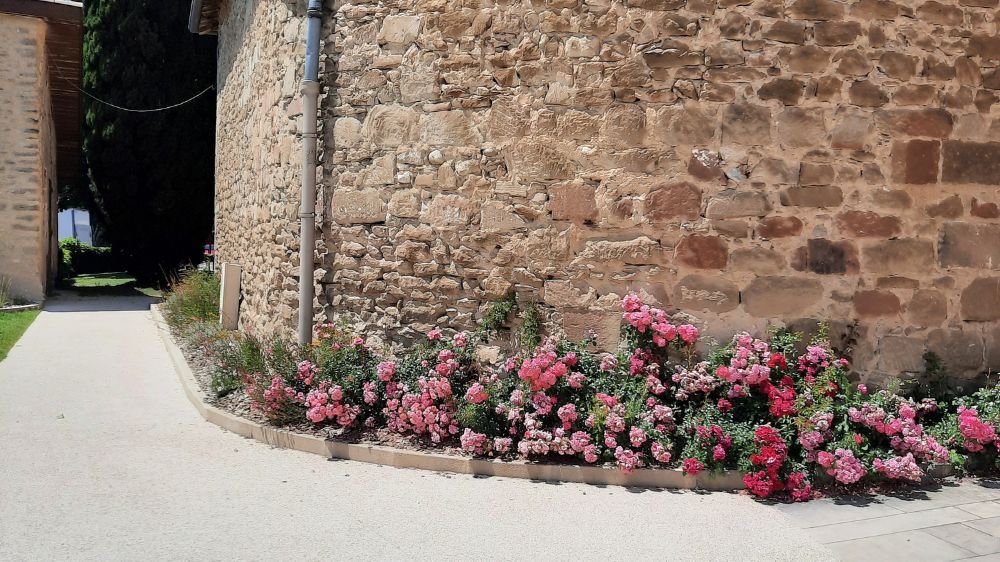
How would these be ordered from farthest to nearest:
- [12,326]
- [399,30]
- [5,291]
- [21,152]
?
[21,152], [5,291], [12,326], [399,30]

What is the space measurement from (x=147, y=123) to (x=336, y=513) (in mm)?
17728

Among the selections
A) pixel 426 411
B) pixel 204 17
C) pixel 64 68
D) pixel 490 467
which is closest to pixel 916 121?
pixel 490 467

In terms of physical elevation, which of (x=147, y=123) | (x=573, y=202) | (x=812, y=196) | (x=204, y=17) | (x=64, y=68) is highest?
(x=204, y=17)

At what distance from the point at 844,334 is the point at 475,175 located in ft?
9.00

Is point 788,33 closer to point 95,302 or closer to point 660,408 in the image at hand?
point 660,408

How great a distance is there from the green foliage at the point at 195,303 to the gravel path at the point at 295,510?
183 inches

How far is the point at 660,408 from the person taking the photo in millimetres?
4645

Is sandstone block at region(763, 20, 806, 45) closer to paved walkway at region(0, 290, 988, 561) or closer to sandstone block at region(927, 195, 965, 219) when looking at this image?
sandstone block at region(927, 195, 965, 219)

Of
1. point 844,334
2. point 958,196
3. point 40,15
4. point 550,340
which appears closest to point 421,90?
point 550,340

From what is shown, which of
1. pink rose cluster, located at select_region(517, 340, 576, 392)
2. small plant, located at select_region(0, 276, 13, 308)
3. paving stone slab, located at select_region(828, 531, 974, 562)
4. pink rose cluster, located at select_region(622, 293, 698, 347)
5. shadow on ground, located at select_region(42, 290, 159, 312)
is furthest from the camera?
shadow on ground, located at select_region(42, 290, 159, 312)

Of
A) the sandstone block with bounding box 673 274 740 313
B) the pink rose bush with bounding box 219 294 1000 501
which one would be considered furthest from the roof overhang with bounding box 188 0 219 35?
the sandstone block with bounding box 673 274 740 313

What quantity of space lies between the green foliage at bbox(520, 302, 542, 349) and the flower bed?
0.22ft

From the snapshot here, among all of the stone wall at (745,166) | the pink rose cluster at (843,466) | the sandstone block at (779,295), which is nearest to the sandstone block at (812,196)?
the stone wall at (745,166)

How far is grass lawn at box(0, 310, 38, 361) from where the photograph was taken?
950cm
